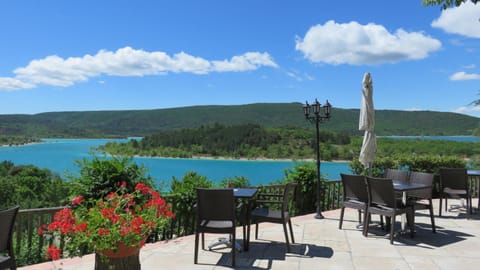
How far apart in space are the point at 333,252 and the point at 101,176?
295 centimetres

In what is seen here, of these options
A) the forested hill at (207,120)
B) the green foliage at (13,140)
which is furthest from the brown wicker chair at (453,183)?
the green foliage at (13,140)

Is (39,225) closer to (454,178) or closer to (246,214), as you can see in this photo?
(246,214)

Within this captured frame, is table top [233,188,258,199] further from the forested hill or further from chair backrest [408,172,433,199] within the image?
the forested hill

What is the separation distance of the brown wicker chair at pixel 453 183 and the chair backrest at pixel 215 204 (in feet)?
14.0

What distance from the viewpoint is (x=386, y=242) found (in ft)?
13.7

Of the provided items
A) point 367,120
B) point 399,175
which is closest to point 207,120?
point 399,175

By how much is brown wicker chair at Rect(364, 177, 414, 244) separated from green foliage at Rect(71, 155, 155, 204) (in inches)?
122

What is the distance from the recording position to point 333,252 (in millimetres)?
3807

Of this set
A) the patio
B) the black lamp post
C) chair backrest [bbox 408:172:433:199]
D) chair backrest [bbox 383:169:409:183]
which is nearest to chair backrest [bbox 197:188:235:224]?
the patio

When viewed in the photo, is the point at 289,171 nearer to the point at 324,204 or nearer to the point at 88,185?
the point at 324,204

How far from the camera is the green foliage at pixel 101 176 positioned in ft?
13.7

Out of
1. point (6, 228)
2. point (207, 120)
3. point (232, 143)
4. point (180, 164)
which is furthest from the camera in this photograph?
point (207, 120)

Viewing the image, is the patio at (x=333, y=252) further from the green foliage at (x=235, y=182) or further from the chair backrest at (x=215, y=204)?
the green foliage at (x=235, y=182)

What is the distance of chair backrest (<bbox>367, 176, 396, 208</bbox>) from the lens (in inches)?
162
